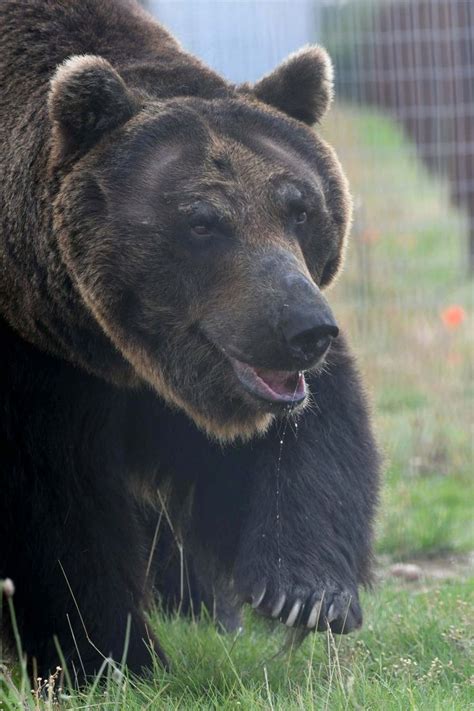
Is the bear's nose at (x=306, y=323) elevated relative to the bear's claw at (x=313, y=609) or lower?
elevated

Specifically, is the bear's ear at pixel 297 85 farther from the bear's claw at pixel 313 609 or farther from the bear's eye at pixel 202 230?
the bear's claw at pixel 313 609

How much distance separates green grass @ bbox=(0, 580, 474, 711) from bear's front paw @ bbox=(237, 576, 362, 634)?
9 cm

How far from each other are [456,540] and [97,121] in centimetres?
346

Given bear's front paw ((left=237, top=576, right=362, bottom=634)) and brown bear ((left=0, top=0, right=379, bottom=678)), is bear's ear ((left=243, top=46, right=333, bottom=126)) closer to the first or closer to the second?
brown bear ((left=0, top=0, right=379, bottom=678))

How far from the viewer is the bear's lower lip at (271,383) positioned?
169 inches

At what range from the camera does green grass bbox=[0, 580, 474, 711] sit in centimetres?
389

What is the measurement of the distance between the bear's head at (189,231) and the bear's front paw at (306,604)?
0.57m

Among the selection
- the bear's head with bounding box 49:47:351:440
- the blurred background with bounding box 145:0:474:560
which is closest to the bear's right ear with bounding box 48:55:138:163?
the bear's head with bounding box 49:47:351:440

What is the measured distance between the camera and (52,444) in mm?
4629

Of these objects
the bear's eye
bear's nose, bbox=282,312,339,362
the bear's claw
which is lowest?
the bear's claw

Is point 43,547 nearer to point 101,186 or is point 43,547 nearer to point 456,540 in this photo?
point 101,186

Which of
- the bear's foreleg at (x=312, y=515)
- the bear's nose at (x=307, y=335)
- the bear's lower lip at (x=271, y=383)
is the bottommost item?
the bear's foreleg at (x=312, y=515)

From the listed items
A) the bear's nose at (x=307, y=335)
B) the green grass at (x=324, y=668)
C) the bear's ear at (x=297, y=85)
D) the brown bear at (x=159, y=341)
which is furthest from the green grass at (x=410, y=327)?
the bear's nose at (x=307, y=335)

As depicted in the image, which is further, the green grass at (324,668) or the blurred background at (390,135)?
the blurred background at (390,135)
